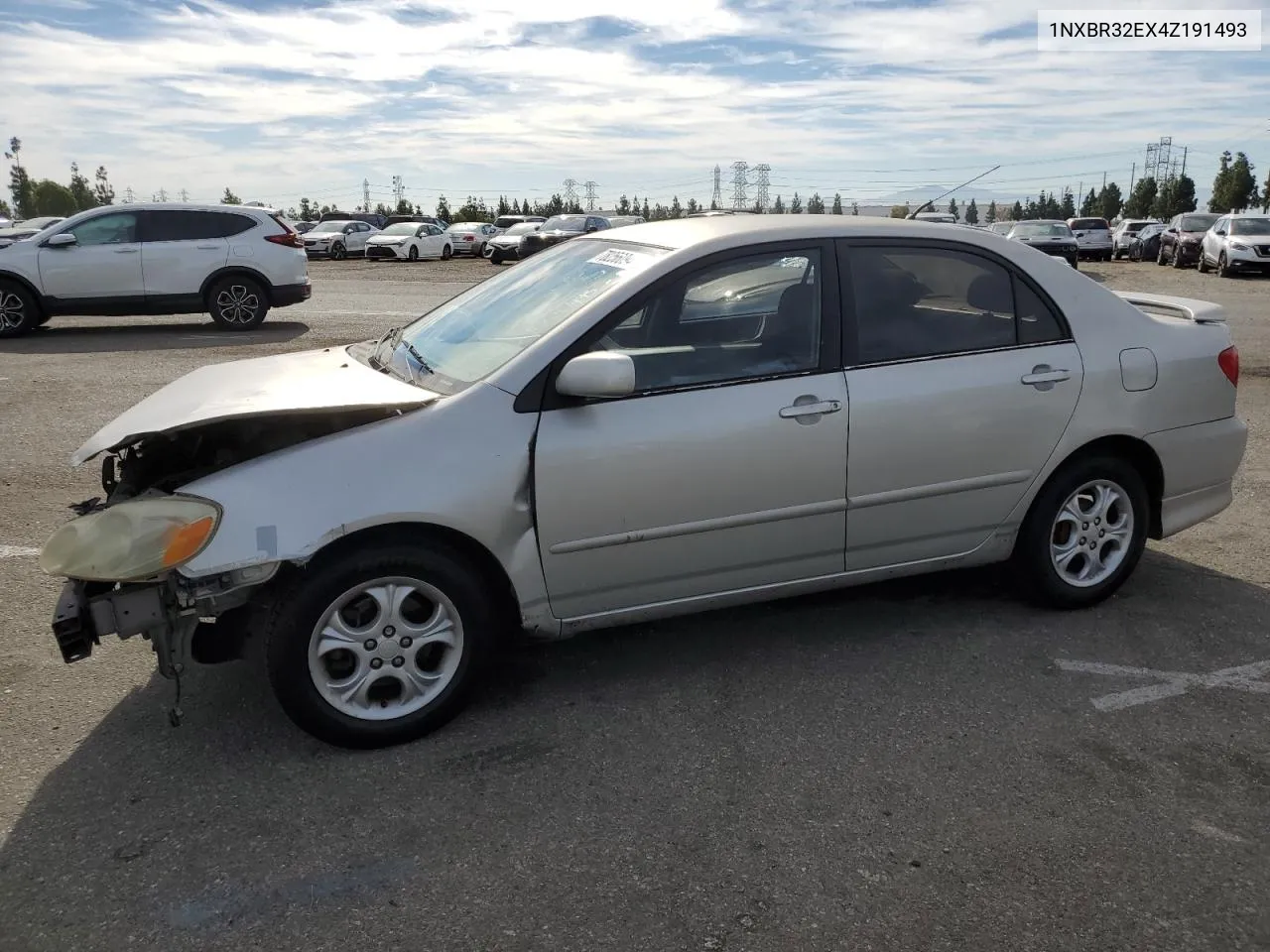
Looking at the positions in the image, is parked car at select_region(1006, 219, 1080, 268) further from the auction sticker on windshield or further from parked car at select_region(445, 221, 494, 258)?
the auction sticker on windshield

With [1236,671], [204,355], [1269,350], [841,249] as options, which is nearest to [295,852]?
[841,249]

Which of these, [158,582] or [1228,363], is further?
[1228,363]

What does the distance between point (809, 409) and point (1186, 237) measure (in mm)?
29538

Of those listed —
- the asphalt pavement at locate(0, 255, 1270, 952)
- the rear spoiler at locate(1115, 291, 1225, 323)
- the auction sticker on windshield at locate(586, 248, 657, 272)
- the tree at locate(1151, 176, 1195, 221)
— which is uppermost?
the tree at locate(1151, 176, 1195, 221)

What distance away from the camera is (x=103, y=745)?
11.5 feet

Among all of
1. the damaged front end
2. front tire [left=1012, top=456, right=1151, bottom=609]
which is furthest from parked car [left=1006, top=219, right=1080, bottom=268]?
the damaged front end

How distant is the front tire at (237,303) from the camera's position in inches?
559

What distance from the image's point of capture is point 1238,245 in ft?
80.9

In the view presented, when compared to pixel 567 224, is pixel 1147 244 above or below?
below

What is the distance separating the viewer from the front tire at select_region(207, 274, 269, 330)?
14.2 meters

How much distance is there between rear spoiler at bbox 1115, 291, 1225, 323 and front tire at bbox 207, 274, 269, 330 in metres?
11.8

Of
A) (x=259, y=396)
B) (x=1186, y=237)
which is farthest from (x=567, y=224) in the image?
(x=259, y=396)

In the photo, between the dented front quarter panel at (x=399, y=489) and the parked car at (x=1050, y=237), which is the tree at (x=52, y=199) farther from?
the dented front quarter panel at (x=399, y=489)

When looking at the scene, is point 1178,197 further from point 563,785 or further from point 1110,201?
point 563,785
